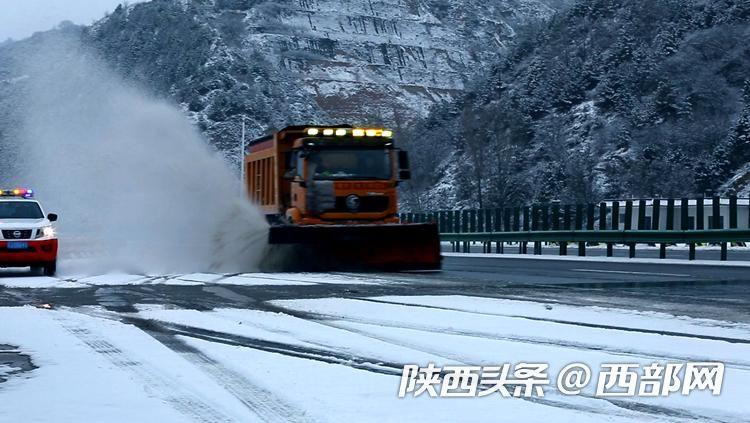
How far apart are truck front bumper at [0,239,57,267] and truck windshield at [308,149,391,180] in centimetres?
513

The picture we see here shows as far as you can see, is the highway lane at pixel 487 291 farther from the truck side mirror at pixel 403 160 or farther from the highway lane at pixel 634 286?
the truck side mirror at pixel 403 160

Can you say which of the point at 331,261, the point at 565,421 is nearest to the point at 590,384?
the point at 565,421

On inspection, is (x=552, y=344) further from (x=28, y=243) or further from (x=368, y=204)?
(x=28, y=243)

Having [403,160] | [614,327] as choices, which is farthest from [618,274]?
[614,327]

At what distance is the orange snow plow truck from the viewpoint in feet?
65.1

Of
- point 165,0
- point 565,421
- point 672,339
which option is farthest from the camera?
point 165,0

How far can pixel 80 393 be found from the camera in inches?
253

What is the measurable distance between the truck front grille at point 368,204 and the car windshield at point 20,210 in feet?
19.8

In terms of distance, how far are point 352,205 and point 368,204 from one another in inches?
12.1

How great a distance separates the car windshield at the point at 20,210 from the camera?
21.5 meters

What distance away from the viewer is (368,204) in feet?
67.1

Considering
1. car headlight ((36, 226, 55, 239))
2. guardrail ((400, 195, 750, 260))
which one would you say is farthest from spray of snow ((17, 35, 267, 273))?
guardrail ((400, 195, 750, 260))

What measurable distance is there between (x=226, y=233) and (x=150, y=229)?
249 cm

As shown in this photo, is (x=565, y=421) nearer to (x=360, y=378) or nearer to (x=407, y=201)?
(x=360, y=378)
